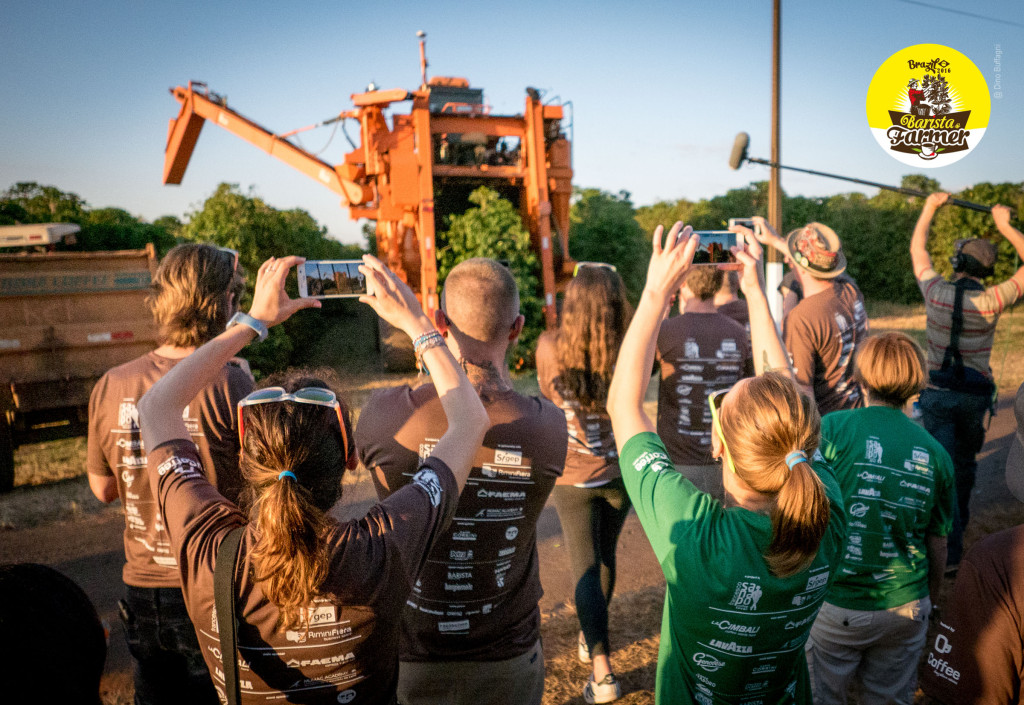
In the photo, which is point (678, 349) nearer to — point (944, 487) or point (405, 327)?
point (944, 487)

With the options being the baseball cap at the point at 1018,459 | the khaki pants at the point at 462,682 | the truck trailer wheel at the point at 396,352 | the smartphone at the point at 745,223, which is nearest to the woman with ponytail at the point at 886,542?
the baseball cap at the point at 1018,459

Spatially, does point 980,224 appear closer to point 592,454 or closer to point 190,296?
point 592,454

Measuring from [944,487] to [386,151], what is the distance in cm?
893

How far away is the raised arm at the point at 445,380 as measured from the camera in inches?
61.6

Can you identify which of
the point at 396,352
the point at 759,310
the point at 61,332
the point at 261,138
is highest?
the point at 261,138

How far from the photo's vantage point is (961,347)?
4.02 m

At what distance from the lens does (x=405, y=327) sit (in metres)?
1.69

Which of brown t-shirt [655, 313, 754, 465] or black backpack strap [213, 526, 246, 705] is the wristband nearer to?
black backpack strap [213, 526, 246, 705]

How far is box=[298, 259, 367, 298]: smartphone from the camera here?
1.96 meters

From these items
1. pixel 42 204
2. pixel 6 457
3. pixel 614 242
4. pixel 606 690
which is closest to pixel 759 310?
pixel 606 690

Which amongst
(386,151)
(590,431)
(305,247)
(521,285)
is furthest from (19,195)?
(590,431)

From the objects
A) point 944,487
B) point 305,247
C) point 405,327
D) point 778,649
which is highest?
point 305,247

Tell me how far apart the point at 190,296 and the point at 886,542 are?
2.70m

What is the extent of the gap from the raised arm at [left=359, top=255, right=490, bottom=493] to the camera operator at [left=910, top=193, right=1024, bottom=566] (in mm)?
3621
